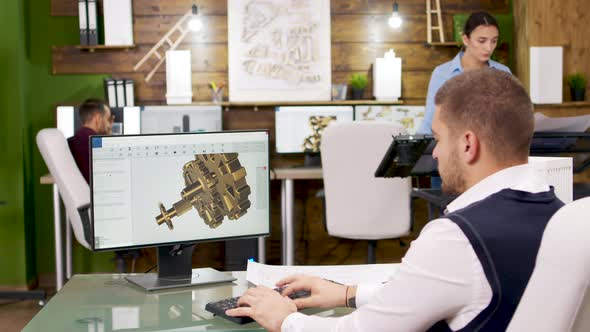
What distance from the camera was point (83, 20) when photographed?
5.20 m

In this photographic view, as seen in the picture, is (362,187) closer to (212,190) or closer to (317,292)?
(212,190)

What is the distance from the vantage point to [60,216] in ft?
16.4

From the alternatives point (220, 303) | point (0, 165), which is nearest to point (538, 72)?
point (0, 165)

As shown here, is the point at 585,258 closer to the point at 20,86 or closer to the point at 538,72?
the point at 538,72

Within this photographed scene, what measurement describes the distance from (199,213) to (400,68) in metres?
3.49

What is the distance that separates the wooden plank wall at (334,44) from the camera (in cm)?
536

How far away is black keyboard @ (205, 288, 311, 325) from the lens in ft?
5.23

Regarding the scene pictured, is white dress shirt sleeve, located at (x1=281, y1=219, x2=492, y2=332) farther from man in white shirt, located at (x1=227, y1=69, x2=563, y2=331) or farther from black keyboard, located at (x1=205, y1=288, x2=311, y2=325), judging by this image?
black keyboard, located at (x1=205, y1=288, x2=311, y2=325)

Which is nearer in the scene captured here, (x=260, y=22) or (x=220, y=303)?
(x=220, y=303)

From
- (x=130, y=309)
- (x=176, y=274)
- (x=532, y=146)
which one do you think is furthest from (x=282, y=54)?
(x=130, y=309)

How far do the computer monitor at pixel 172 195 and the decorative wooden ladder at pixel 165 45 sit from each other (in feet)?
11.1

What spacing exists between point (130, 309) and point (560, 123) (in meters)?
1.60

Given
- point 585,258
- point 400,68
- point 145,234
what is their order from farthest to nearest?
point 400,68, point 145,234, point 585,258

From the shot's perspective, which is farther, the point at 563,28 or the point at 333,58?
the point at 333,58
